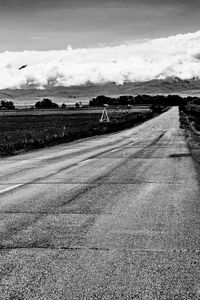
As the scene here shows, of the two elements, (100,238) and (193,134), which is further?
(193,134)

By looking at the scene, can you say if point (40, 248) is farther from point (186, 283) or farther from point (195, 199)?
point (195, 199)

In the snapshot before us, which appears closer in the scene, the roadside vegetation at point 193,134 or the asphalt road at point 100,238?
the asphalt road at point 100,238

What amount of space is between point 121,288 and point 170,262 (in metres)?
0.95

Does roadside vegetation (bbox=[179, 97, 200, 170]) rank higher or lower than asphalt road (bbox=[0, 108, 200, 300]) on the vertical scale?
lower

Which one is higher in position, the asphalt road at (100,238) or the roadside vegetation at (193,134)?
the asphalt road at (100,238)

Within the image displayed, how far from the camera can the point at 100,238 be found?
19.2 feet

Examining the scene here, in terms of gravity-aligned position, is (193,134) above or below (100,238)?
Result: below

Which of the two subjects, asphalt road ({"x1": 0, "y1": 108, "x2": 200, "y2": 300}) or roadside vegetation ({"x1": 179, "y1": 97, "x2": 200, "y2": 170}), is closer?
asphalt road ({"x1": 0, "y1": 108, "x2": 200, "y2": 300})

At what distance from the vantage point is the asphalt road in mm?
4176

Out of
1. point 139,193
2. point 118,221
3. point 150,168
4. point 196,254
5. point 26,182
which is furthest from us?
point 150,168

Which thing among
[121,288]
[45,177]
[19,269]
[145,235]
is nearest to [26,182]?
[45,177]

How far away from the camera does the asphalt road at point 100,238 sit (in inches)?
164

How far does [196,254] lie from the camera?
513 centimetres

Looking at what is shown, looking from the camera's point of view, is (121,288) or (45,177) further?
(45,177)
